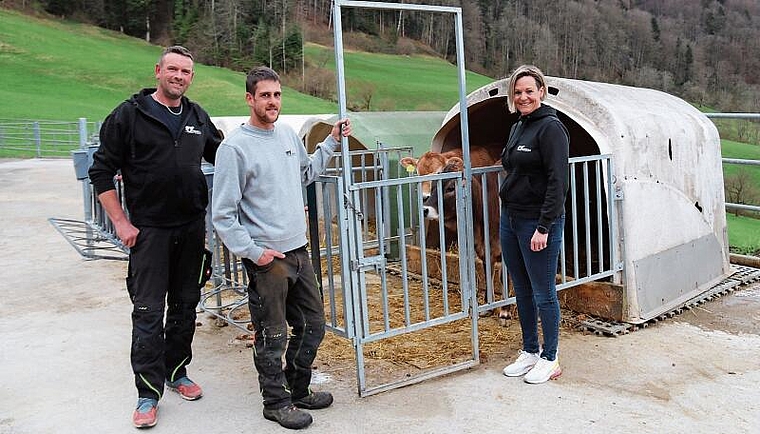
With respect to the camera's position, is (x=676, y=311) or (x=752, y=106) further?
(x=752, y=106)

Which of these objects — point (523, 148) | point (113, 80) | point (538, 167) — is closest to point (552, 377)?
point (538, 167)

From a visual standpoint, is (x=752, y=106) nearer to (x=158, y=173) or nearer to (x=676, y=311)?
(x=676, y=311)

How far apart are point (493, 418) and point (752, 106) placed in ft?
159

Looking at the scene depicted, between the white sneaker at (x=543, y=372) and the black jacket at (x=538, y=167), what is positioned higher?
the black jacket at (x=538, y=167)

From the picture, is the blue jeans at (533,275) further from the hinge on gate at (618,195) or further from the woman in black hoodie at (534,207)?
the hinge on gate at (618,195)

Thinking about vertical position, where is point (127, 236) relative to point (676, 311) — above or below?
above

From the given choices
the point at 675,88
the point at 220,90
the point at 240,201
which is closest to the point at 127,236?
the point at 240,201

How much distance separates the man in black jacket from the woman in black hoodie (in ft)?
5.71

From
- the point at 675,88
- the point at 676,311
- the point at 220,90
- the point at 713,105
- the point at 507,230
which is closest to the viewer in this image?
the point at 507,230

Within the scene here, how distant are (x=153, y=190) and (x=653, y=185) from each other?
3.81 metres

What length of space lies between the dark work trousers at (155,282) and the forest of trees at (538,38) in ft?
136

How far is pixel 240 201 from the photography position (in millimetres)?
3291

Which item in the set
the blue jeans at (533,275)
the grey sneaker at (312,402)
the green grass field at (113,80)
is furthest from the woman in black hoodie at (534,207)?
the green grass field at (113,80)

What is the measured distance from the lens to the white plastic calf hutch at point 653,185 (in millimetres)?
5062
